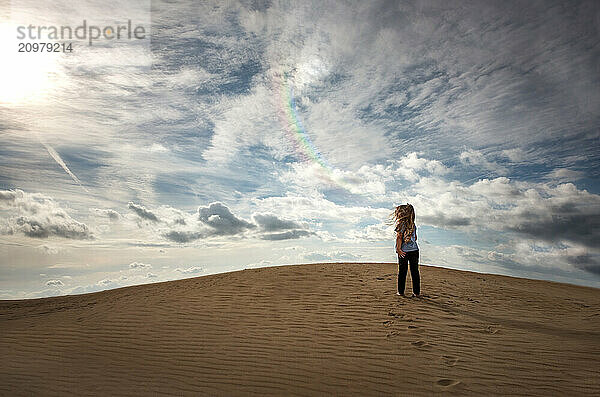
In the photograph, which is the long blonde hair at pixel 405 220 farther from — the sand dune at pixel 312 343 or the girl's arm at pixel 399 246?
the sand dune at pixel 312 343

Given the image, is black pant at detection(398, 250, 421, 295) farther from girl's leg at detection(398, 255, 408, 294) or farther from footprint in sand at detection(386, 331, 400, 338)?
footprint in sand at detection(386, 331, 400, 338)

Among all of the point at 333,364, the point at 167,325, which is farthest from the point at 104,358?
the point at 333,364

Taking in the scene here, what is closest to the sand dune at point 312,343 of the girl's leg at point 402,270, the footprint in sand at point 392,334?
the footprint in sand at point 392,334

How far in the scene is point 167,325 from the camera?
9.27 metres

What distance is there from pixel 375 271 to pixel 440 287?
3061mm

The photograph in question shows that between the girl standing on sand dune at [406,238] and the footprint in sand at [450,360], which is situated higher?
the girl standing on sand dune at [406,238]

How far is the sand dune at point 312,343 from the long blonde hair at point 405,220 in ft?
6.17

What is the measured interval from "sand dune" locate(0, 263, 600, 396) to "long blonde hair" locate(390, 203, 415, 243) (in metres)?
1.88

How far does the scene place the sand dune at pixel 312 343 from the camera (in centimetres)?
591

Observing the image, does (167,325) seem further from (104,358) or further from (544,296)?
(544,296)

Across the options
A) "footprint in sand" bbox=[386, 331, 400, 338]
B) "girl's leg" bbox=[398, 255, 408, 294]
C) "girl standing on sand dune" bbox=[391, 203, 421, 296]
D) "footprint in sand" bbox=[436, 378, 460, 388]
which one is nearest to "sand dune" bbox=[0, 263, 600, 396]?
"footprint in sand" bbox=[436, 378, 460, 388]

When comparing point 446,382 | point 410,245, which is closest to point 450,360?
point 446,382

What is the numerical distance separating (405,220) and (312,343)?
4696 millimetres

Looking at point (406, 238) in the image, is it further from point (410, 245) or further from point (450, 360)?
point (450, 360)
